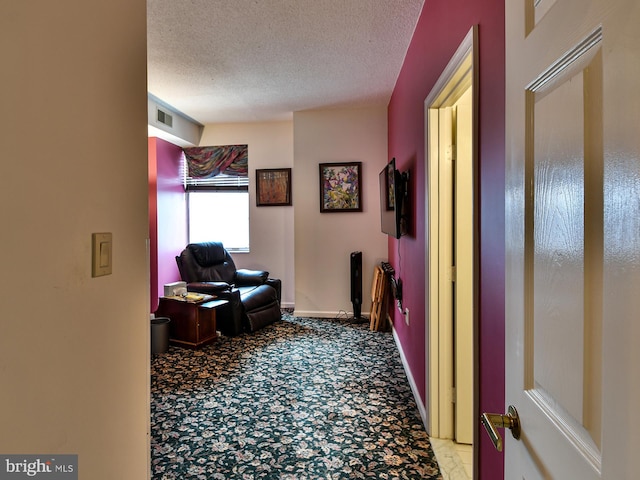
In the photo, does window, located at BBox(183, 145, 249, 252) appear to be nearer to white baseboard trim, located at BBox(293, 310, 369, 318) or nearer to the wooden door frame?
white baseboard trim, located at BBox(293, 310, 369, 318)

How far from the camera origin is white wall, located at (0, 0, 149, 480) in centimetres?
69

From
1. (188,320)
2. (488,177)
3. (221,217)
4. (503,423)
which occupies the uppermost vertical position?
(221,217)

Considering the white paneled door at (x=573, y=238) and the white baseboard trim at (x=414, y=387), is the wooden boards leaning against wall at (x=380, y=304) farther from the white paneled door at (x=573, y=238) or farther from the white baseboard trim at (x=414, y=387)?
the white paneled door at (x=573, y=238)

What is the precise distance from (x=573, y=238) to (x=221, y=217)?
16.7 feet

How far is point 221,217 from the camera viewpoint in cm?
520

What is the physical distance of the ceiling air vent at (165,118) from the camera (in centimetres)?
411

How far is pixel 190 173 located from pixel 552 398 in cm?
533

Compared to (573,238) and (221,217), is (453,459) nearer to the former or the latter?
(573,238)

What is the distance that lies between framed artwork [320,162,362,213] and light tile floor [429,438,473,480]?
9.93 ft

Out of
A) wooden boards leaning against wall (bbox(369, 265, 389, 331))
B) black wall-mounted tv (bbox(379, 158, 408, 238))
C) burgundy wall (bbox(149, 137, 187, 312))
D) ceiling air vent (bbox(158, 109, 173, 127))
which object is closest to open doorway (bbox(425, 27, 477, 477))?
black wall-mounted tv (bbox(379, 158, 408, 238))

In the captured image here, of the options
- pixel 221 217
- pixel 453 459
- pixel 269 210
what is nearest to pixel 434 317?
pixel 453 459

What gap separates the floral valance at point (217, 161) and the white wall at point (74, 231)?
3.92 meters

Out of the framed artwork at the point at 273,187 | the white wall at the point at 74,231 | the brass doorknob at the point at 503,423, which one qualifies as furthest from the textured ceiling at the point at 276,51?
the brass doorknob at the point at 503,423

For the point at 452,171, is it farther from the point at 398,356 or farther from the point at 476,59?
the point at 398,356
